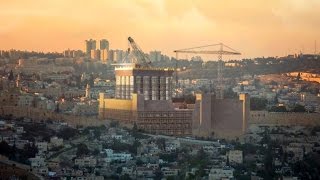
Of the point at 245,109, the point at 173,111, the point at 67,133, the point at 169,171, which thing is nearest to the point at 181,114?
the point at 173,111

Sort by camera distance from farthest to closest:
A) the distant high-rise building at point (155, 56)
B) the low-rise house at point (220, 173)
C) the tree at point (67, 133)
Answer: the distant high-rise building at point (155, 56), the tree at point (67, 133), the low-rise house at point (220, 173)

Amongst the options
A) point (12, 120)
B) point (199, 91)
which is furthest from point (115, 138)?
point (199, 91)

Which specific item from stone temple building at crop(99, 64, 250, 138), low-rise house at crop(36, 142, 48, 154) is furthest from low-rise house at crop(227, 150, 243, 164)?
stone temple building at crop(99, 64, 250, 138)

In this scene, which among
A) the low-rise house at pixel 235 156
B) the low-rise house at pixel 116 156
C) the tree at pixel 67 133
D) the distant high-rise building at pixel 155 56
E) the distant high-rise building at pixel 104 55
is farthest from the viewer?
the distant high-rise building at pixel 104 55

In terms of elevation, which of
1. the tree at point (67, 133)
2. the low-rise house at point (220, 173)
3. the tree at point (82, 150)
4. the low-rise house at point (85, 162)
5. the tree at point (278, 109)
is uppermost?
the tree at point (278, 109)

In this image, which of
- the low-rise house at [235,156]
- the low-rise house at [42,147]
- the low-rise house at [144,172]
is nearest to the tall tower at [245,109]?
the low-rise house at [235,156]

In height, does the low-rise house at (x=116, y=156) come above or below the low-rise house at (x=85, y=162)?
above

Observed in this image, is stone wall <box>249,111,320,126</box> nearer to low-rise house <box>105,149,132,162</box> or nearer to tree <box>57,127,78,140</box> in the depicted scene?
tree <box>57,127,78,140</box>

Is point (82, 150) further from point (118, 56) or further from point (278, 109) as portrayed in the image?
point (118, 56)

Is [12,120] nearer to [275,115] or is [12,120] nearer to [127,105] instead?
[127,105]

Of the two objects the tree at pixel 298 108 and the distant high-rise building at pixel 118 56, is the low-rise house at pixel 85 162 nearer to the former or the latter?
the tree at pixel 298 108
